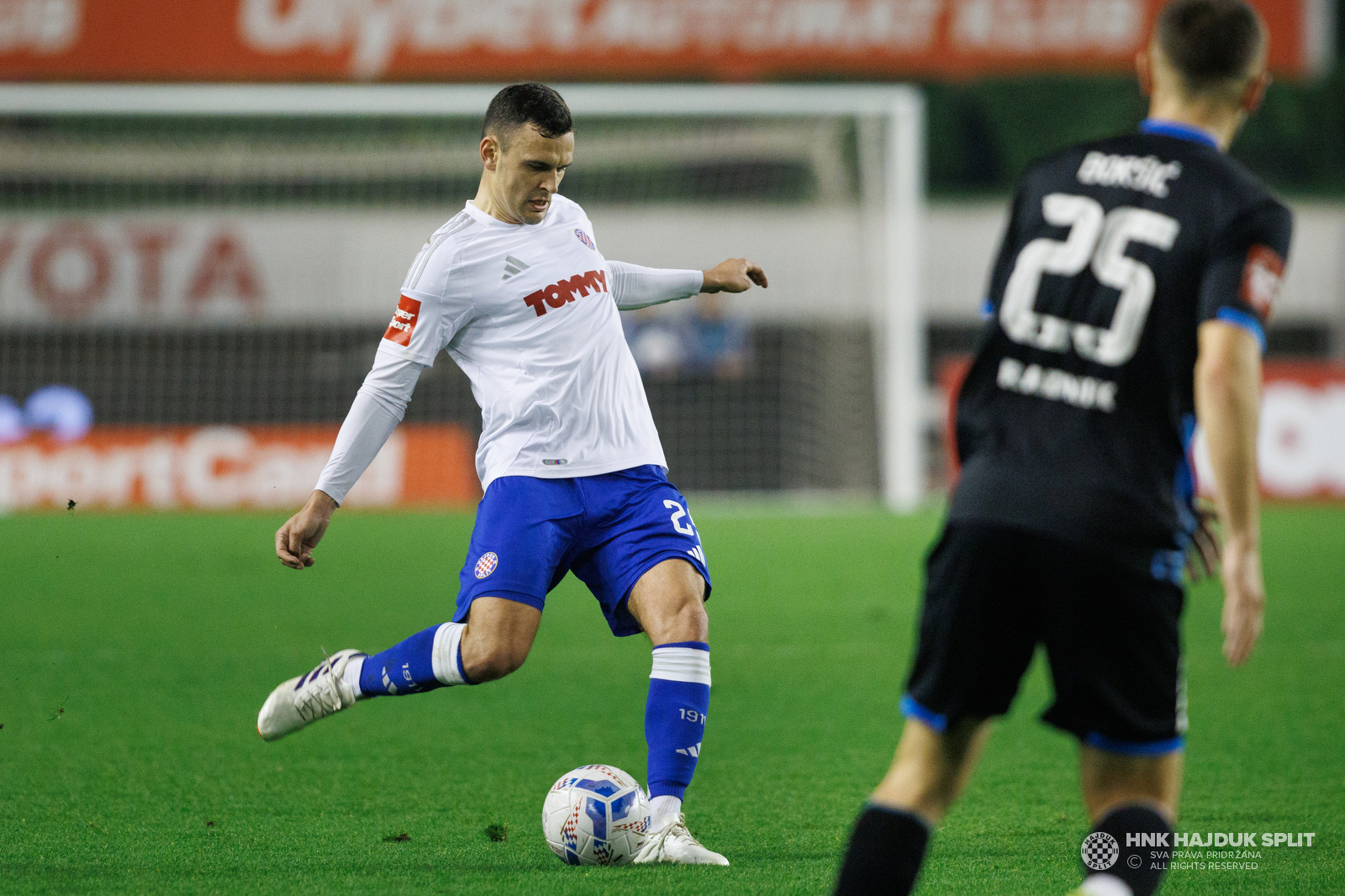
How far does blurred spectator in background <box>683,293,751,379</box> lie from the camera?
1884 centimetres

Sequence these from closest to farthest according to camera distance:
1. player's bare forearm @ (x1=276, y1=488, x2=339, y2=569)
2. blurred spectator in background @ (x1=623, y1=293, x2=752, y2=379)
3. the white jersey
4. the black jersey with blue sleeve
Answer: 1. the black jersey with blue sleeve
2. player's bare forearm @ (x1=276, y1=488, x2=339, y2=569)
3. the white jersey
4. blurred spectator in background @ (x1=623, y1=293, x2=752, y2=379)

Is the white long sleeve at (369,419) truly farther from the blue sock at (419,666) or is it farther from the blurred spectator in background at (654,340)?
the blurred spectator in background at (654,340)

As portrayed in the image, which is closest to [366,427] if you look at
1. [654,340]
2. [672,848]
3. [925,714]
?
[672,848]

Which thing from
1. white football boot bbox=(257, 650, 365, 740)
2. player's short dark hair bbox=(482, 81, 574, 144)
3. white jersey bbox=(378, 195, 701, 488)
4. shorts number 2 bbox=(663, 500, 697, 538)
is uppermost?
player's short dark hair bbox=(482, 81, 574, 144)

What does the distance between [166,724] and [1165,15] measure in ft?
14.3

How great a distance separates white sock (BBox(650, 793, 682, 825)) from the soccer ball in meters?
0.01

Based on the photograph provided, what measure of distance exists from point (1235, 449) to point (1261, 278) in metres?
0.28

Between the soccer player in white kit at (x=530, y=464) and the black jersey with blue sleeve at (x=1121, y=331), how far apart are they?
4.68 feet

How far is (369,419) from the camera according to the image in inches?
155

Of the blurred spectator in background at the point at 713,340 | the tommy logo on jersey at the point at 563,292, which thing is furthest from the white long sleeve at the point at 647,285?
the blurred spectator in background at the point at 713,340

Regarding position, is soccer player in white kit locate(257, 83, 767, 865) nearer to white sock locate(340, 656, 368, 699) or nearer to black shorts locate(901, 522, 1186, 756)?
white sock locate(340, 656, 368, 699)

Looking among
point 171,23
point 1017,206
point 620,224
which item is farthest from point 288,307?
point 1017,206

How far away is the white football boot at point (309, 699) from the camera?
405 cm
